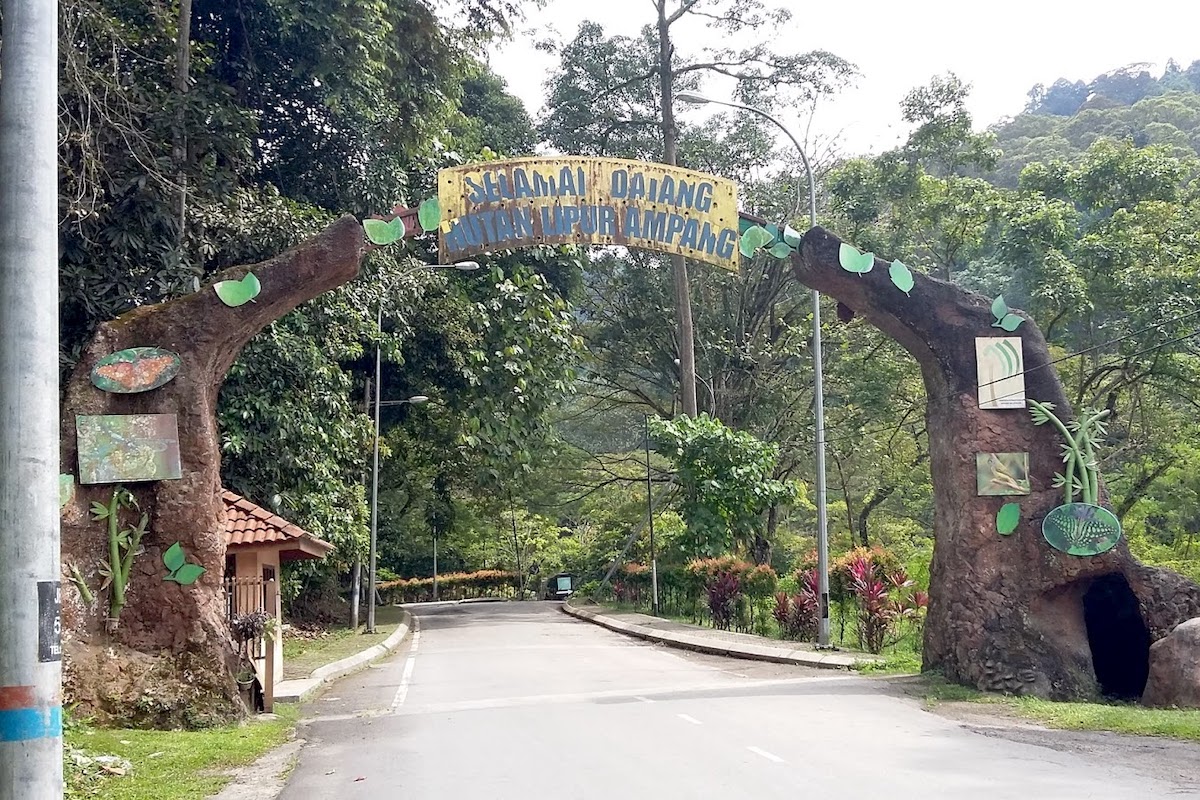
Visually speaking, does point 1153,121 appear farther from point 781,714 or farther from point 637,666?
point 781,714

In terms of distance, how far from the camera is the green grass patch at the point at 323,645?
21016 millimetres

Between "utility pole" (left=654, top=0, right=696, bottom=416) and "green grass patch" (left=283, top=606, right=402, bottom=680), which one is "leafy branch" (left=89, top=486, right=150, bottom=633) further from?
"utility pole" (left=654, top=0, right=696, bottom=416)

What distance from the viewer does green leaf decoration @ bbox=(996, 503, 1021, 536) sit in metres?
15.5

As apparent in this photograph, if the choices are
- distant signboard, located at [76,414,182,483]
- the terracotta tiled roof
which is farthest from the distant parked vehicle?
distant signboard, located at [76,414,182,483]

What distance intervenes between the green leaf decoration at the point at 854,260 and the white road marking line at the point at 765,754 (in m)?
7.93

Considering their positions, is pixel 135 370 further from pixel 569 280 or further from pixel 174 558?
pixel 569 280

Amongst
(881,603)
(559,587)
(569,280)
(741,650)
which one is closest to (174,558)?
(741,650)

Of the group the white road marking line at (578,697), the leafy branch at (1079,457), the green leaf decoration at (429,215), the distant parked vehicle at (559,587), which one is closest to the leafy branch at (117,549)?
the white road marking line at (578,697)

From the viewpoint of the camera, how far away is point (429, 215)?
1563cm

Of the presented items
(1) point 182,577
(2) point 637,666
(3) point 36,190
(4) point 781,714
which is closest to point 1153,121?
(2) point 637,666

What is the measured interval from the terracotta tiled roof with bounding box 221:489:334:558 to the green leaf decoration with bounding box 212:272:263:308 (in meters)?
3.98

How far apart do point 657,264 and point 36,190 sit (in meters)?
35.9

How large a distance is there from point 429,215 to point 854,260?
621 cm

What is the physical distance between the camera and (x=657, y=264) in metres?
40.8
